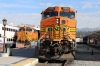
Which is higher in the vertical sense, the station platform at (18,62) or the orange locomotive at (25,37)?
the orange locomotive at (25,37)

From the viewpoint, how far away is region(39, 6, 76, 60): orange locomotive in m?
16.1

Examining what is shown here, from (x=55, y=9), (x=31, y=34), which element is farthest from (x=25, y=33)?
(x=55, y=9)

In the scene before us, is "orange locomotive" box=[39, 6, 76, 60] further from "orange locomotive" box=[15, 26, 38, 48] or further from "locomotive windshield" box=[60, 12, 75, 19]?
"orange locomotive" box=[15, 26, 38, 48]

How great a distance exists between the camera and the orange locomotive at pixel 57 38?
52.7ft

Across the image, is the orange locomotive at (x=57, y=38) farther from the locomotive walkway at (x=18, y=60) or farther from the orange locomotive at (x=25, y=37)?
the orange locomotive at (x=25, y=37)

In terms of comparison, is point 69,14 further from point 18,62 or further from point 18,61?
point 18,62

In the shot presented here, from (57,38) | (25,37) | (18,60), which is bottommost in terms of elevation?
(18,60)

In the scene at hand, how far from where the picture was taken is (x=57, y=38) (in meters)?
16.4

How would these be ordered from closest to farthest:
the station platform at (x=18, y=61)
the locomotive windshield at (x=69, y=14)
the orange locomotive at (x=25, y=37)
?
1. the station platform at (x=18, y=61)
2. the locomotive windshield at (x=69, y=14)
3. the orange locomotive at (x=25, y=37)

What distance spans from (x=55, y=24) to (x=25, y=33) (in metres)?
21.2

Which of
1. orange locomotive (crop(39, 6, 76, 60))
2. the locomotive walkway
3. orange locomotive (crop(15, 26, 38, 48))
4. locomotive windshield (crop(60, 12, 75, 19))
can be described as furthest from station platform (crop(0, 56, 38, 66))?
orange locomotive (crop(15, 26, 38, 48))

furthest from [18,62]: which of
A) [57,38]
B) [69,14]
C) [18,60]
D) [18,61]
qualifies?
[69,14]

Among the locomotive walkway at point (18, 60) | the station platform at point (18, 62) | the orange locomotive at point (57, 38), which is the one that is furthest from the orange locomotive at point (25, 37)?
the station platform at point (18, 62)

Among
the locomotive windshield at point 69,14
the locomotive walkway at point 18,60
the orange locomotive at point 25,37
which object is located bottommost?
the locomotive walkway at point 18,60
